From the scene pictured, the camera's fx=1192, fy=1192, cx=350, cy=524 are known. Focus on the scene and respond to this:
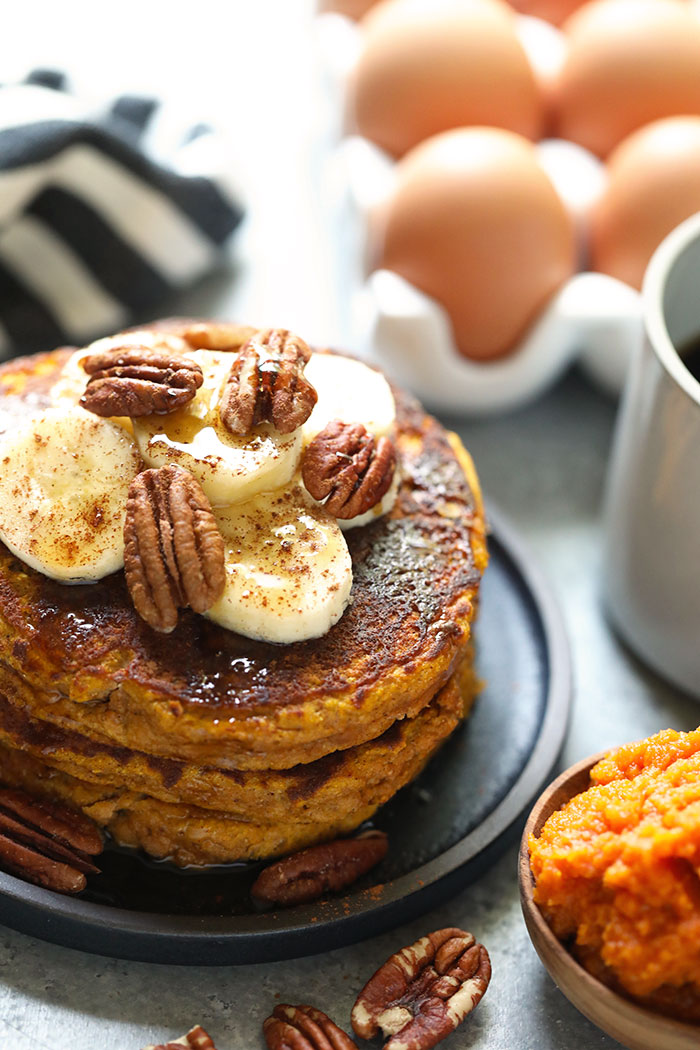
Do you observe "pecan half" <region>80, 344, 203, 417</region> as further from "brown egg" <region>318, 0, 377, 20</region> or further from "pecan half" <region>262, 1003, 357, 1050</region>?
"brown egg" <region>318, 0, 377, 20</region>

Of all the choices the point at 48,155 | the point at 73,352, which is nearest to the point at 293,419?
the point at 73,352

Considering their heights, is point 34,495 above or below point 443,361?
above

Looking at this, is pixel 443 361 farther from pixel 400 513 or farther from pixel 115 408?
pixel 115 408

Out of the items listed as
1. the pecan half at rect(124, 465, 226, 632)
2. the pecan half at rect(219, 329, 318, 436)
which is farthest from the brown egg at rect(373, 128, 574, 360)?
the pecan half at rect(124, 465, 226, 632)

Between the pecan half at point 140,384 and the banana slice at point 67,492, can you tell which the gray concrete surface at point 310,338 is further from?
the pecan half at point 140,384

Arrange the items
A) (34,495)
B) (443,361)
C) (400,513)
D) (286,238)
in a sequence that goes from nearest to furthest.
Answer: (34,495) → (400,513) → (443,361) → (286,238)

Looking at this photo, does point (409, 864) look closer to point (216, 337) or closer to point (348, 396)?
point (348, 396)

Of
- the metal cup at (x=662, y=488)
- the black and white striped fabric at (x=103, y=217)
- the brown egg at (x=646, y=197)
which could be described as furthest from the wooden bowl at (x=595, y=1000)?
the black and white striped fabric at (x=103, y=217)
